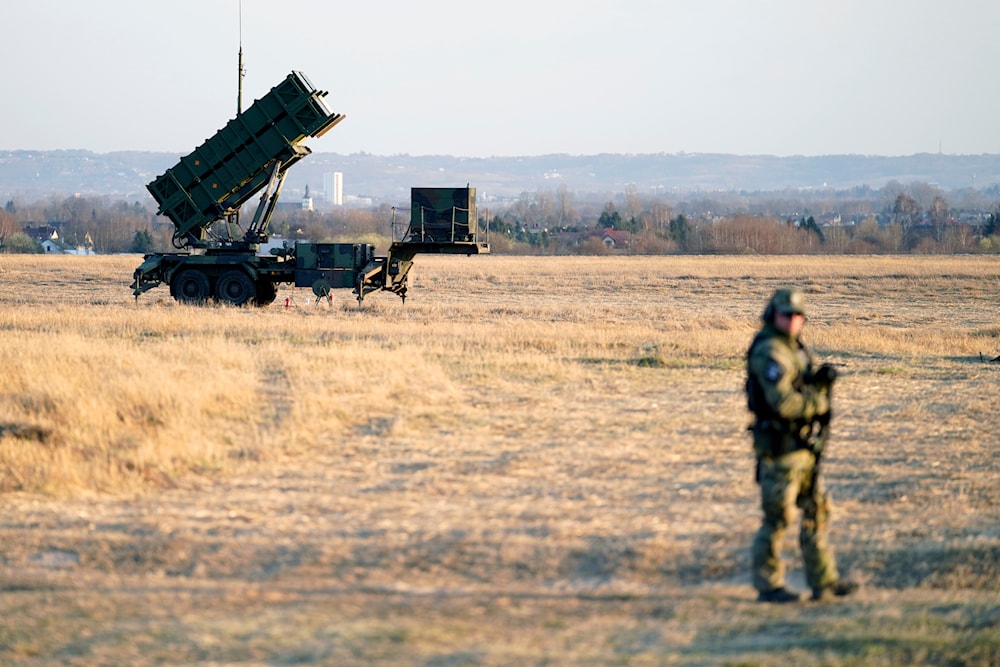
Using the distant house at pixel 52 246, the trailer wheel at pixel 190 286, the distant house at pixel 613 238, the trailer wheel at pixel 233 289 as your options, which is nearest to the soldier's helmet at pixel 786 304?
the trailer wheel at pixel 233 289

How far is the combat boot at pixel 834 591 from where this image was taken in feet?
22.5

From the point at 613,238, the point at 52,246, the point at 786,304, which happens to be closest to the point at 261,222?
the point at 786,304

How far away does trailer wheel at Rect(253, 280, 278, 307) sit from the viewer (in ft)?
84.1

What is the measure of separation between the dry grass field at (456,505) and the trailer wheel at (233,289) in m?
6.21

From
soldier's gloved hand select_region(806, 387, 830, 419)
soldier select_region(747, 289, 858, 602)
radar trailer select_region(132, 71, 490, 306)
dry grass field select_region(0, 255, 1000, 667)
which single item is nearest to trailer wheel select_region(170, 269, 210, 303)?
radar trailer select_region(132, 71, 490, 306)

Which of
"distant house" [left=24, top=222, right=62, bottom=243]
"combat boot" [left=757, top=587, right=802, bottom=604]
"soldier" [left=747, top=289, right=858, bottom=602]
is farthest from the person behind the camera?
"distant house" [left=24, top=222, right=62, bottom=243]

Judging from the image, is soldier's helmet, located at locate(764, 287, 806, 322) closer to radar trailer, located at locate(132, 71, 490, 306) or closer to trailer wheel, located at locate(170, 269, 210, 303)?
radar trailer, located at locate(132, 71, 490, 306)

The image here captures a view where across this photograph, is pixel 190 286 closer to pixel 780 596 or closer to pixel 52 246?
pixel 780 596

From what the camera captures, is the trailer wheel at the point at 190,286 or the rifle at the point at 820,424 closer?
the rifle at the point at 820,424

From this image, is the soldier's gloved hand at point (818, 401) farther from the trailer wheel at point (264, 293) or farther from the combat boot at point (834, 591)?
the trailer wheel at point (264, 293)

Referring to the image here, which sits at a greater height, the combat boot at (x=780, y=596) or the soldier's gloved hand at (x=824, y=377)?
the soldier's gloved hand at (x=824, y=377)

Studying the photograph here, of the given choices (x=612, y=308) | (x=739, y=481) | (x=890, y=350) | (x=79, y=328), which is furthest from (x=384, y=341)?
(x=612, y=308)

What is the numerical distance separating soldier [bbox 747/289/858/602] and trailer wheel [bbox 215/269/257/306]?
65.0ft

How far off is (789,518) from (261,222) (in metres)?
20.2
